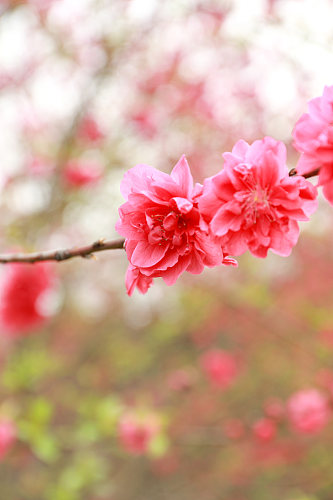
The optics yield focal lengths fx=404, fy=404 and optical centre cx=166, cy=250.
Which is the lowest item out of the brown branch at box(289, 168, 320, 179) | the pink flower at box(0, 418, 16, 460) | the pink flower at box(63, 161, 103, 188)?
the pink flower at box(0, 418, 16, 460)

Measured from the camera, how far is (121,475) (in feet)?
15.1

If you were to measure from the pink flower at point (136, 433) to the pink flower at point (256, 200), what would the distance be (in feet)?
6.55

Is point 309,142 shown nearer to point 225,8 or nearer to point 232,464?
point 225,8

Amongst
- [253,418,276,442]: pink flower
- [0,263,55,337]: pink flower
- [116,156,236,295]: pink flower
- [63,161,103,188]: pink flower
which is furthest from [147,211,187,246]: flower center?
[63,161,103,188]: pink flower

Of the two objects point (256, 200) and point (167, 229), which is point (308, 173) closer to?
point (256, 200)

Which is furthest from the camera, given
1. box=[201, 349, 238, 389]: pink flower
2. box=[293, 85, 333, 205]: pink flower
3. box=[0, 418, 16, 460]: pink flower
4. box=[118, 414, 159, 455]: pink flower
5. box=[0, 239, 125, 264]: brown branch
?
box=[201, 349, 238, 389]: pink flower

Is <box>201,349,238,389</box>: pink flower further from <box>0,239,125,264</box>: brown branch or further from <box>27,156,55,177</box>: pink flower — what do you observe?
<box>0,239,125,264</box>: brown branch

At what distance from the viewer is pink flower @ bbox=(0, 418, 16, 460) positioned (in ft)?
7.02

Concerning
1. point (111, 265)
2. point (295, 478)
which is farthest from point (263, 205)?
point (111, 265)

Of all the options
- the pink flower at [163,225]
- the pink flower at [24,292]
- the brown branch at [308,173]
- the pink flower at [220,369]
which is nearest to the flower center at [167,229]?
the pink flower at [163,225]

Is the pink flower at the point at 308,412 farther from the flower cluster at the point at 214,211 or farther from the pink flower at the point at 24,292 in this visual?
the flower cluster at the point at 214,211

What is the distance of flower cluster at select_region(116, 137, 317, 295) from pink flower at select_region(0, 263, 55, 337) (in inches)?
65.3

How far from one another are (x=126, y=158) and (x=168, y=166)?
0.39 meters

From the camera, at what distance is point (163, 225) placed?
0.67 m
